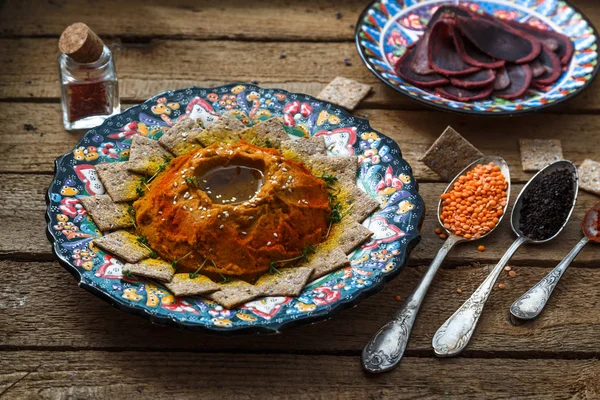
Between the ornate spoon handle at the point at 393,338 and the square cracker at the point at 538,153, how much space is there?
0.86m

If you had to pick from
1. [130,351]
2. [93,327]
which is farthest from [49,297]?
[130,351]

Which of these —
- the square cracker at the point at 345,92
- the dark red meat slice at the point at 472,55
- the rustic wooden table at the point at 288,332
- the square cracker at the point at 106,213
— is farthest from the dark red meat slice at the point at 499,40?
the square cracker at the point at 106,213

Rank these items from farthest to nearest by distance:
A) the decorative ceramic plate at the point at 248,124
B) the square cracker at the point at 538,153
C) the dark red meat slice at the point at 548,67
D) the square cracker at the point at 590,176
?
the dark red meat slice at the point at 548,67 → the square cracker at the point at 538,153 → the square cracker at the point at 590,176 → the decorative ceramic plate at the point at 248,124

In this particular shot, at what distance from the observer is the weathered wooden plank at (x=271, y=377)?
6.92ft

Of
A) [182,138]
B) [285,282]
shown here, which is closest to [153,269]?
[285,282]

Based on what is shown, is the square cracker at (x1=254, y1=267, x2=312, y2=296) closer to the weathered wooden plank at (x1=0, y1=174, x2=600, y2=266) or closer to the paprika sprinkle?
the weathered wooden plank at (x1=0, y1=174, x2=600, y2=266)

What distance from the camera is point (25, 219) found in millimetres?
2627

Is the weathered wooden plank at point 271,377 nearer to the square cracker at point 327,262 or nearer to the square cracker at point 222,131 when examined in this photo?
the square cracker at point 327,262

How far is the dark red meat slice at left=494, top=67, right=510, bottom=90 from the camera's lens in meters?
3.14

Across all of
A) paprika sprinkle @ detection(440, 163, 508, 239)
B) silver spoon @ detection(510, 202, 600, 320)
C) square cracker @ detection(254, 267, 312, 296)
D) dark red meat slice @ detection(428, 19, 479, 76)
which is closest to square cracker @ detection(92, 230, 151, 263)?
square cracker @ detection(254, 267, 312, 296)

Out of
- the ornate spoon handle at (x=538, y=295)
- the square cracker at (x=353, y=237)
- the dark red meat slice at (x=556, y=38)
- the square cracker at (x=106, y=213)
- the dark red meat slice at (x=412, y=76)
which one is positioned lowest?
the ornate spoon handle at (x=538, y=295)

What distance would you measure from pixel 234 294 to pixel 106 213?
545 millimetres

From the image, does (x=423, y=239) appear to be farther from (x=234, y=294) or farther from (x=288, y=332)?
(x=234, y=294)

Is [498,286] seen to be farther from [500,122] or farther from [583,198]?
[500,122]
